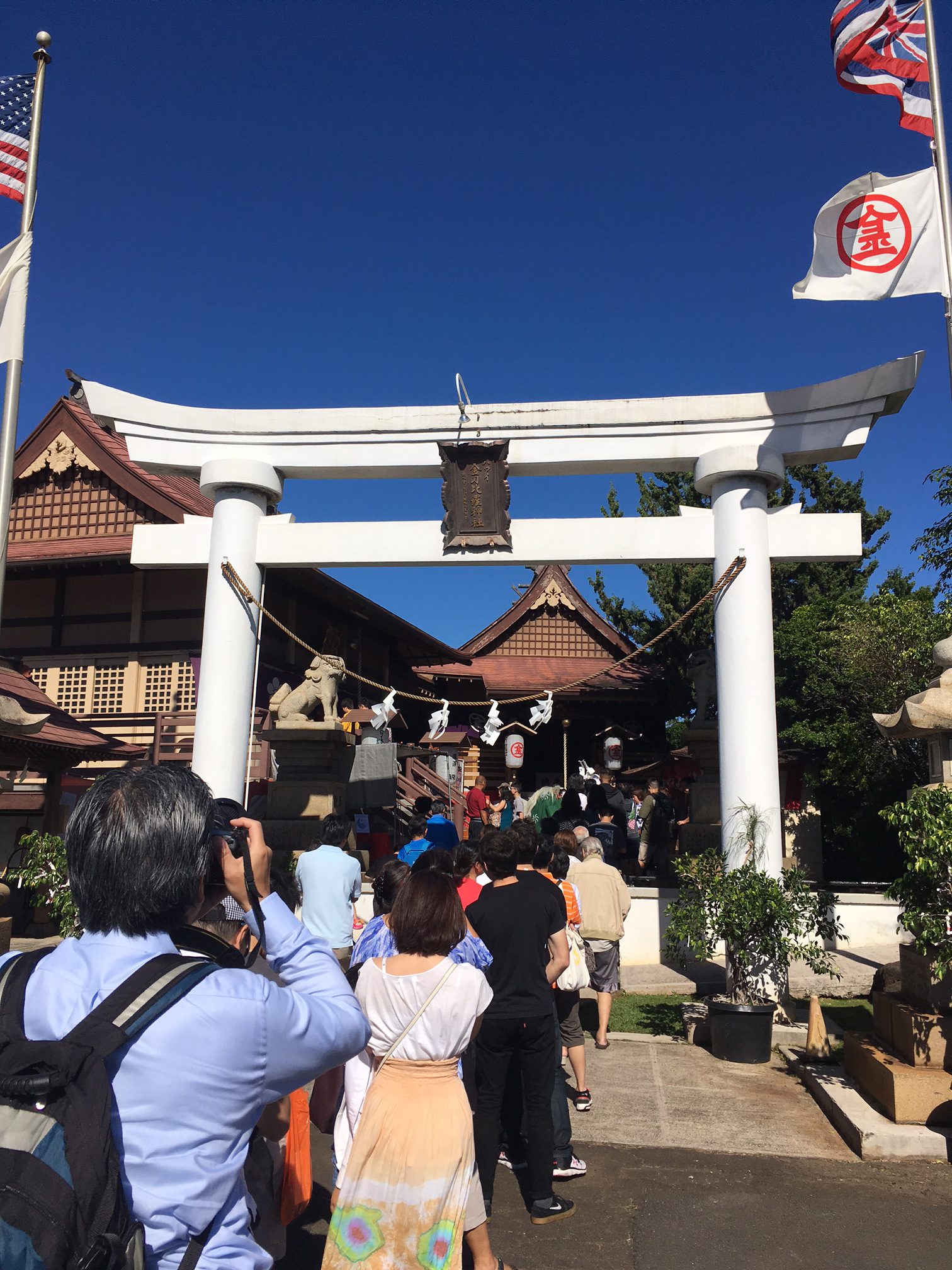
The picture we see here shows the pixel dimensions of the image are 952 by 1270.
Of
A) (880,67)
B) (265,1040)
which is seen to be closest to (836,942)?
(880,67)

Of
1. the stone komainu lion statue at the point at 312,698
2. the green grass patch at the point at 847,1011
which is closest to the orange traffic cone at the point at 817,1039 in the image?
the green grass patch at the point at 847,1011

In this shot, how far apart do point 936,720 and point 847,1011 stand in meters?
4.01

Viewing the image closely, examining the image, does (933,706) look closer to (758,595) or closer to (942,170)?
(758,595)

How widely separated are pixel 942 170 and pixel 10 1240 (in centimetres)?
841

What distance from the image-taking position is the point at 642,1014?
8172 mm

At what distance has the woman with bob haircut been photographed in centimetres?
297

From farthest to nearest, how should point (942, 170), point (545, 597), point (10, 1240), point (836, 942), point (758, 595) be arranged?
point (545, 597)
point (836, 942)
point (758, 595)
point (942, 170)
point (10, 1240)

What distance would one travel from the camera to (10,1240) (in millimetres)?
1419

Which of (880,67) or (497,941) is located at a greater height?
(880,67)

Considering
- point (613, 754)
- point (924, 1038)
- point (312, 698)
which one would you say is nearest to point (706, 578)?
point (613, 754)

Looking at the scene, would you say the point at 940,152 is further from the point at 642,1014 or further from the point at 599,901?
the point at 642,1014

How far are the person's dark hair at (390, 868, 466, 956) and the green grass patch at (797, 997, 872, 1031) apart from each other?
545cm

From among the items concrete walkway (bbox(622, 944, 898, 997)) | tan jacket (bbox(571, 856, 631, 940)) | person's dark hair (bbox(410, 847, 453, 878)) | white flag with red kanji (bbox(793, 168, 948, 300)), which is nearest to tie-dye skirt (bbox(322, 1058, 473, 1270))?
person's dark hair (bbox(410, 847, 453, 878))

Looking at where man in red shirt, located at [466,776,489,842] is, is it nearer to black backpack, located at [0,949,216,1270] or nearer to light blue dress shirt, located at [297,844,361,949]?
light blue dress shirt, located at [297,844,361,949]
